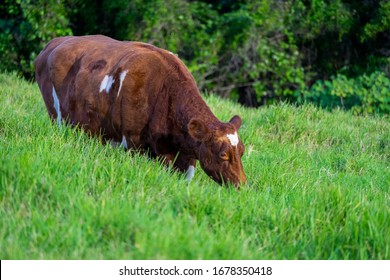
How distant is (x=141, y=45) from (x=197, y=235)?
3049 millimetres

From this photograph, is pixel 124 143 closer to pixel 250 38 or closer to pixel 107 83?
pixel 107 83

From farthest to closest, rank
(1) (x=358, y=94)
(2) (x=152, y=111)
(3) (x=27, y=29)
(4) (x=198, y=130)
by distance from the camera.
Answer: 1. (3) (x=27, y=29)
2. (1) (x=358, y=94)
3. (2) (x=152, y=111)
4. (4) (x=198, y=130)

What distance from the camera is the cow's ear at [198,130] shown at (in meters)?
5.64

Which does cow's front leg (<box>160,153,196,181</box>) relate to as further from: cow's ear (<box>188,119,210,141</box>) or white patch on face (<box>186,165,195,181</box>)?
cow's ear (<box>188,119,210,141</box>)

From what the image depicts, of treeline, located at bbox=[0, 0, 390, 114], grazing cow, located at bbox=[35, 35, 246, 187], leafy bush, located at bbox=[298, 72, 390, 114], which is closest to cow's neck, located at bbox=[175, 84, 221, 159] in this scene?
grazing cow, located at bbox=[35, 35, 246, 187]

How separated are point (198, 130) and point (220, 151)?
29 centimetres

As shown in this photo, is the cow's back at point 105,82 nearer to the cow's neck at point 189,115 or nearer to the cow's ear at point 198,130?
the cow's neck at point 189,115

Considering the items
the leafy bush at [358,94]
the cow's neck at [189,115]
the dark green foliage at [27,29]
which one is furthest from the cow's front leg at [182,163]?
the dark green foliage at [27,29]

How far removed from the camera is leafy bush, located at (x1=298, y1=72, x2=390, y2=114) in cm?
1224

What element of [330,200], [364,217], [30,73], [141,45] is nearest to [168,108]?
[141,45]

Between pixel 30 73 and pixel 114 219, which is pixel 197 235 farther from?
pixel 30 73

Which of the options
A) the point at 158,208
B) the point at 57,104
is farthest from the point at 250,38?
the point at 158,208

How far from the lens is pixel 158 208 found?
186 inches

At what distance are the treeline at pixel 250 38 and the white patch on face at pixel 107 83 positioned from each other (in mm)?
6595
